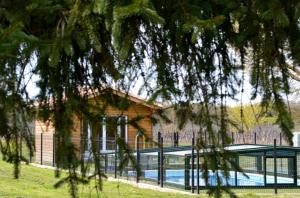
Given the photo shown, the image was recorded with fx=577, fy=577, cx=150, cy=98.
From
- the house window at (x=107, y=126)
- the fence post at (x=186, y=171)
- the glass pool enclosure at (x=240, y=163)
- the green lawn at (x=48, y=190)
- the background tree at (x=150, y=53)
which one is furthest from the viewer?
the glass pool enclosure at (x=240, y=163)

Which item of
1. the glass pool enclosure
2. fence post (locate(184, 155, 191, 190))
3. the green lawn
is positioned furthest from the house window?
fence post (locate(184, 155, 191, 190))

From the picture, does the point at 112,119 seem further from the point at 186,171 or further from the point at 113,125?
the point at 186,171

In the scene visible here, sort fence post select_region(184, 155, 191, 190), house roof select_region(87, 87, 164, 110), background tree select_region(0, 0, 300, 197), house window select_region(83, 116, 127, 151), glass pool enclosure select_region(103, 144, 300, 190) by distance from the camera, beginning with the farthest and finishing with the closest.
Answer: glass pool enclosure select_region(103, 144, 300, 190) < fence post select_region(184, 155, 191, 190) < house roof select_region(87, 87, 164, 110) < house window select_region(83, 116, 127, 151) < background tree select_region(0, 0, 300, 197)

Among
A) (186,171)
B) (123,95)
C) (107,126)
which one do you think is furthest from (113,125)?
(186,171)

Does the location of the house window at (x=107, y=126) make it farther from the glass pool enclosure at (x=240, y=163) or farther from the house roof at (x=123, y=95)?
the glass pool enclosure at (x=240, y=163)

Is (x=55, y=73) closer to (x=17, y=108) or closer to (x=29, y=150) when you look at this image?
(x=17, y=108)

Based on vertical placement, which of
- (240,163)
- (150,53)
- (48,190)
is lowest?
(48,190)

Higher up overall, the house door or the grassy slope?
the house door

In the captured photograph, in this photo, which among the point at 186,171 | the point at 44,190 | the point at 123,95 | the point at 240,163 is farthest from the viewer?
the point at 186,171

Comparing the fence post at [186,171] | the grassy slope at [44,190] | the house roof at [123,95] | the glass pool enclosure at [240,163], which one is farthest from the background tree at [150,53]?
the fence post at [186,171]

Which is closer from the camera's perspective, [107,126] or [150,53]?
[107,126]

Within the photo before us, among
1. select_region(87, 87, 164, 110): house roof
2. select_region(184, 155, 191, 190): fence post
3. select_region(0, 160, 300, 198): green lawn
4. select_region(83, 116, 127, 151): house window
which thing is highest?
select_region(87, 87, 164, 110): house roof

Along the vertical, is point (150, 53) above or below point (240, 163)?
above

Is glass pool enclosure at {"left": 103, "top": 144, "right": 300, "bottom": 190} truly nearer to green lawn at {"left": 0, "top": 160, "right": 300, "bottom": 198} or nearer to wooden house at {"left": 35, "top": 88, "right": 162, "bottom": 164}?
green lawn at {"left": 0, "top": 160, "right": 300, "bottom": 198}
